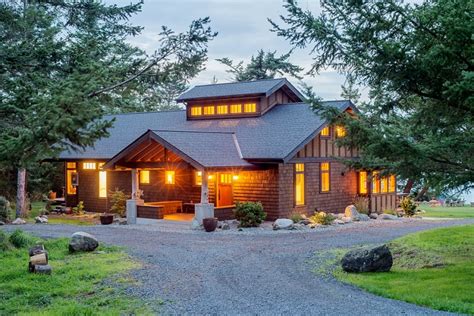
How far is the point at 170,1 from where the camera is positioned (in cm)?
1454

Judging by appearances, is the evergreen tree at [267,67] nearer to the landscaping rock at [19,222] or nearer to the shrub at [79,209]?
the shrub at [79,209]

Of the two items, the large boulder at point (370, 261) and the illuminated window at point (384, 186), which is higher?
the illuminated window at point (384, 186)

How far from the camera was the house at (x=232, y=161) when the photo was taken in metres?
20.8

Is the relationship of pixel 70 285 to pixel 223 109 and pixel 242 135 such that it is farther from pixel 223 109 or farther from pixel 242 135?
pixel 223 109

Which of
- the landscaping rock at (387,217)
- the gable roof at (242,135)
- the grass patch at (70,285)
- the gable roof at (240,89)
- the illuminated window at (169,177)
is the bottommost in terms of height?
the grass patch at (70,285)

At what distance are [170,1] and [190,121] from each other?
13.4 metres

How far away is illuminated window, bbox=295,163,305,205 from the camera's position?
2192 centimetres

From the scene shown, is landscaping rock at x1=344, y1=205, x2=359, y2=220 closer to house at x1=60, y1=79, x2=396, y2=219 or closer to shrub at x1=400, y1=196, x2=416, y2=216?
house at x1=60, y1=79, x2=396, y2=219

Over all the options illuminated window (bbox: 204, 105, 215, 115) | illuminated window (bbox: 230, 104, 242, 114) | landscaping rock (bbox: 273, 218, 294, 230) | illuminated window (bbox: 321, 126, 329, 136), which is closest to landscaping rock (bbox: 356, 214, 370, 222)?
illuminated window (bbox: 321, 126, 329, 136)

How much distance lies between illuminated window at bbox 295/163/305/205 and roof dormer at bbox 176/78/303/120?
4.34 meters

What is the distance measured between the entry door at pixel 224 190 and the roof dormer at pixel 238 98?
4.06 metres

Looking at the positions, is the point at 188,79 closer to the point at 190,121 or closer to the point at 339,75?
the point at 339,75

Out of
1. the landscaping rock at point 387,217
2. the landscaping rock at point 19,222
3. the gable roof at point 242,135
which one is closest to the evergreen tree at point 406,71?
the gable roof at point 242,135

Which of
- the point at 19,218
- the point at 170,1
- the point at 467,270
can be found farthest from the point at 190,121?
the point at 467,270
